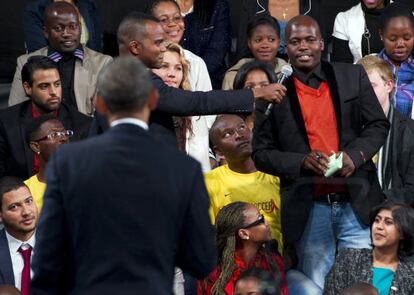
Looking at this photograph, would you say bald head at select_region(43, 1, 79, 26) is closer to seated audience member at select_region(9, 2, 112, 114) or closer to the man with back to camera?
seated audience member at select_region(9, 2, 112, 114)

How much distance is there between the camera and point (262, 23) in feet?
28.4

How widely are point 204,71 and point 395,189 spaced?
1.73 m

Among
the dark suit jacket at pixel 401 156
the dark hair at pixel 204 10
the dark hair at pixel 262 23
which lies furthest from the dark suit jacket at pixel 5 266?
the dark hair at pixel 204 10

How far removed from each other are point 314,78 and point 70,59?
2.23m

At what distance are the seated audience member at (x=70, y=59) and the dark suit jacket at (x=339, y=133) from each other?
1835 mm

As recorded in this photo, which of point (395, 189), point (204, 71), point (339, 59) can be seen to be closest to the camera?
point (395, 189)

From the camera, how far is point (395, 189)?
7.23 meters

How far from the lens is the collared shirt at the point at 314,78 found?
663 cm

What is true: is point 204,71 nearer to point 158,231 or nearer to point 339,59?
point 339,59

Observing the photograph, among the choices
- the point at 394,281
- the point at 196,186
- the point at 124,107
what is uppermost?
the point at 124,107

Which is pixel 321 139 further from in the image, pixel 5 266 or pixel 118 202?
pixel 118 202

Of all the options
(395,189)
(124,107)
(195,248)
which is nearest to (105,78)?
(124,107)

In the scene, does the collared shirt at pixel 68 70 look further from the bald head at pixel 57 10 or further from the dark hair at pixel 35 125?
the dark hair at pixel 35 125

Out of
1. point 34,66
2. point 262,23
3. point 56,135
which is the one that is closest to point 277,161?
point 56,135
